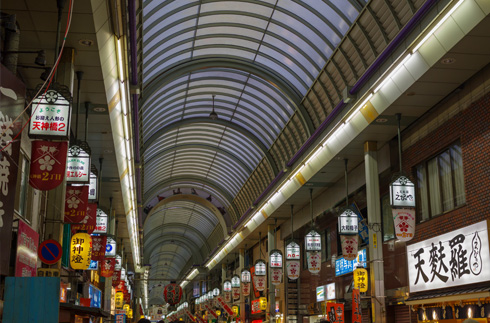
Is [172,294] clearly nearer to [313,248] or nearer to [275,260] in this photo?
[275,260]

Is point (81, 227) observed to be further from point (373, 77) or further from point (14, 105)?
point (14, 105)

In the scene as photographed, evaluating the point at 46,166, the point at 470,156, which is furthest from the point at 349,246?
the point at 46,166

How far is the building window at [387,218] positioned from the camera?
63.2ft

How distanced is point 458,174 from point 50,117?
1021cm

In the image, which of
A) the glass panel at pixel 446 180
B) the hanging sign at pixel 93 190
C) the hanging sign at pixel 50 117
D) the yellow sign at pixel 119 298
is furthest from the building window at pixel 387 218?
the yellow sign at pixel 119 298

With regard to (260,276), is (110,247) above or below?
above

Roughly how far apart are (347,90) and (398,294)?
630 cm

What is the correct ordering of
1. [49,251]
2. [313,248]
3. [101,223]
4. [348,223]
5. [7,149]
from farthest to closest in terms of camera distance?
1. [313,248]
2. [101,223]
3. [348,223]
4. [49,251]
5. [7,149]

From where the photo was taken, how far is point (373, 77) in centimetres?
1586

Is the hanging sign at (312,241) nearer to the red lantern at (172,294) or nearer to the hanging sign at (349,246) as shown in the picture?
the hanging sign at (349,246)

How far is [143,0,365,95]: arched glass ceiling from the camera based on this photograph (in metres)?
19.4

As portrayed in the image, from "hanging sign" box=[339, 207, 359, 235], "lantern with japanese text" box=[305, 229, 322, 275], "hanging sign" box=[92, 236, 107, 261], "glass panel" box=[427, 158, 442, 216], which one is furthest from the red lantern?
"glass panel" box=[427, 158, 442, 216]

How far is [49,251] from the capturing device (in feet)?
37.3

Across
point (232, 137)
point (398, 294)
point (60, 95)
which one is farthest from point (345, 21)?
point (232, 137)
